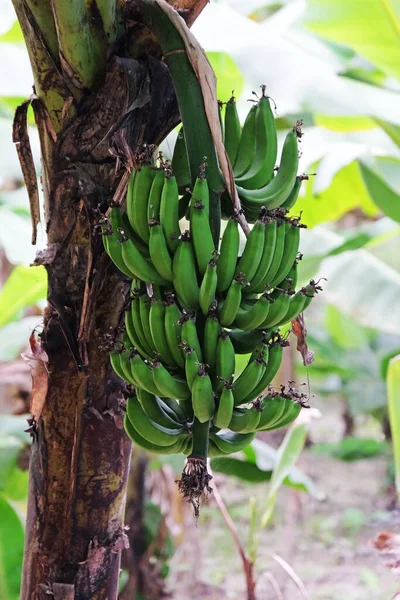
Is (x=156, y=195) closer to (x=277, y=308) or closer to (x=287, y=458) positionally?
(x=277, y=308)

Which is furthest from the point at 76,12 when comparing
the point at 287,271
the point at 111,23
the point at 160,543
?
the point at 160,543

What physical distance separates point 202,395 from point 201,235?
0.54 ft

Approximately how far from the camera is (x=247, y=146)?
0.76m

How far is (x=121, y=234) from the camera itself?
0.66 meters

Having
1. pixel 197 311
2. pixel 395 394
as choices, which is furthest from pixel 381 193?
pixel 197 311

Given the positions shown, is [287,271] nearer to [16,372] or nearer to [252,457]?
[252,457]

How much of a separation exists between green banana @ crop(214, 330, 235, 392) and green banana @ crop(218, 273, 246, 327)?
20 millimetres

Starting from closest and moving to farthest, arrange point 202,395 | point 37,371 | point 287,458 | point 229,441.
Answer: point 202,395
point 229,441
point 37,371
point 287,458

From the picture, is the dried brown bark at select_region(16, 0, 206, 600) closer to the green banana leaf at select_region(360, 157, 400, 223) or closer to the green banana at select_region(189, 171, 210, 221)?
the green banana at select_region(189, 171, 210, 221)

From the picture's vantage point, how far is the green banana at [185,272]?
0.65 m

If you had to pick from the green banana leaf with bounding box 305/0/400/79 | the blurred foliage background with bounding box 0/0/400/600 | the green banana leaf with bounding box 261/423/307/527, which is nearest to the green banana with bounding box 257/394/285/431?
the blurred foliage background with bounding box 0/0/400/600

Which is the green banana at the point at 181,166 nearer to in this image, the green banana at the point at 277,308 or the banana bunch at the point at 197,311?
the banana bunch at the point at 197,311

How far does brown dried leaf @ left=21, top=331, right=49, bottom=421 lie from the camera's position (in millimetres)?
824

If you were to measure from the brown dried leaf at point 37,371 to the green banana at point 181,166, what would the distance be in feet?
0.93
